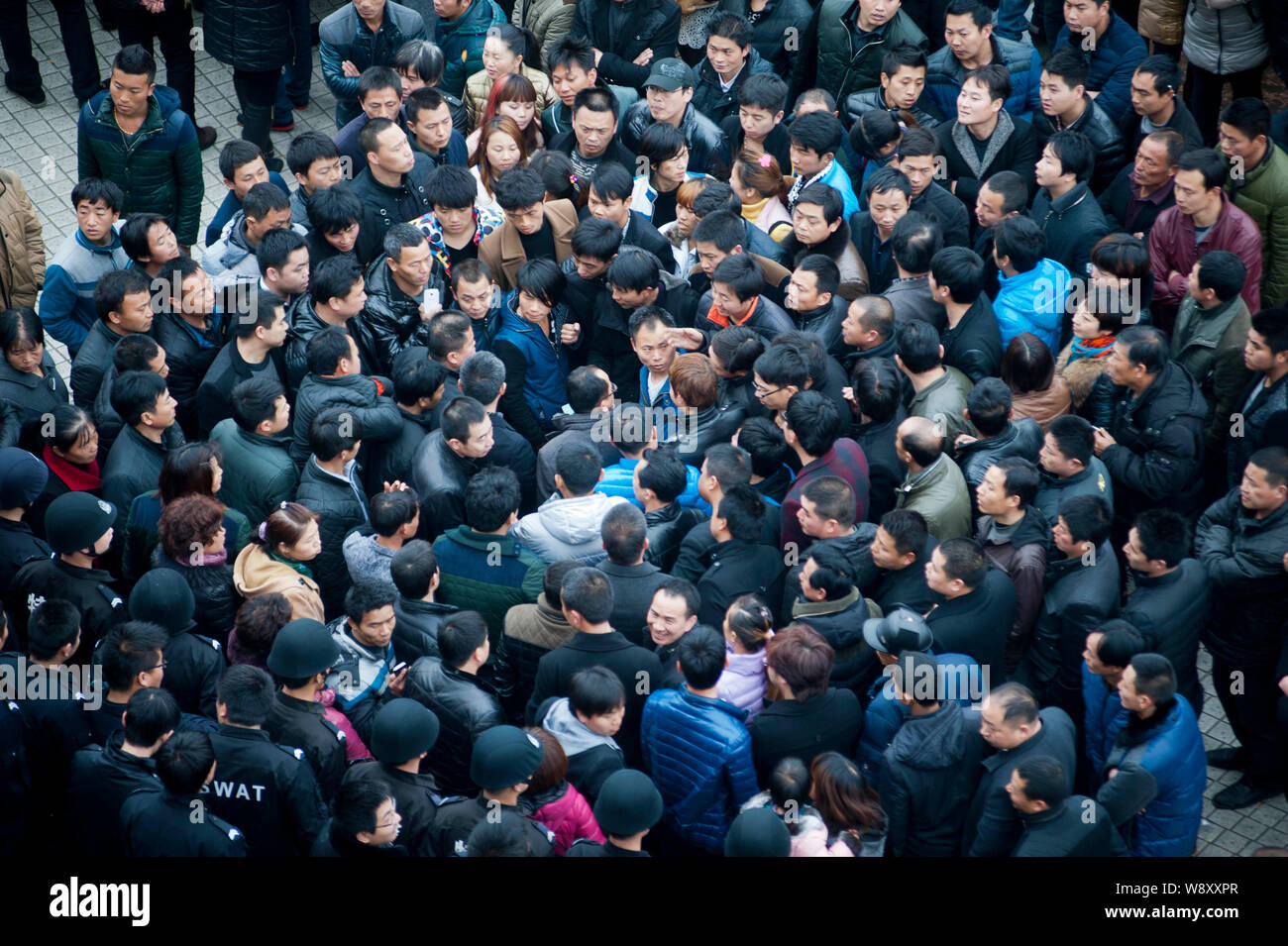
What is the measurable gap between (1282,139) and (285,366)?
5.87 m

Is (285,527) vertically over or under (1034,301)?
under

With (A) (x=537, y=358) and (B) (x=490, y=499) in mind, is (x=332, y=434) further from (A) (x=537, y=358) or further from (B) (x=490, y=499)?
(A) (x=537, y=358)

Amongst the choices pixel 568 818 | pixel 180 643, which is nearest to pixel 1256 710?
pixel 568 818

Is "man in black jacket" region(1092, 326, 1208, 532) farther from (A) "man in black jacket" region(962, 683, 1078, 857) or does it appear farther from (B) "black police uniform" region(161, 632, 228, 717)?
(B) "black police uniform" region(161, 632, 228, 717)

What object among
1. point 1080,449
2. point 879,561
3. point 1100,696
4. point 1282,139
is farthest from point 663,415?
point 1282,139

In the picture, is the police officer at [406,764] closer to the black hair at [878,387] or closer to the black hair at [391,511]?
the black hair at [391,511]

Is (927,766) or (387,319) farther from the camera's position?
(387,319)

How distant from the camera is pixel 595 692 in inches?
198

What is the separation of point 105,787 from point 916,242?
4.56 metres

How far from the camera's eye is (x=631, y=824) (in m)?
4.66

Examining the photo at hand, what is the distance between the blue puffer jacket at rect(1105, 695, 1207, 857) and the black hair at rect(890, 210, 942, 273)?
268 centimetres

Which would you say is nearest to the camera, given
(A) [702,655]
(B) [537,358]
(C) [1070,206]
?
(A) [702,655]

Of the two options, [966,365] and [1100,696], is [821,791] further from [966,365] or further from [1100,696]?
[966,365]

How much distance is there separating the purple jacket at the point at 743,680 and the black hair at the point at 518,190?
10.2 feet
